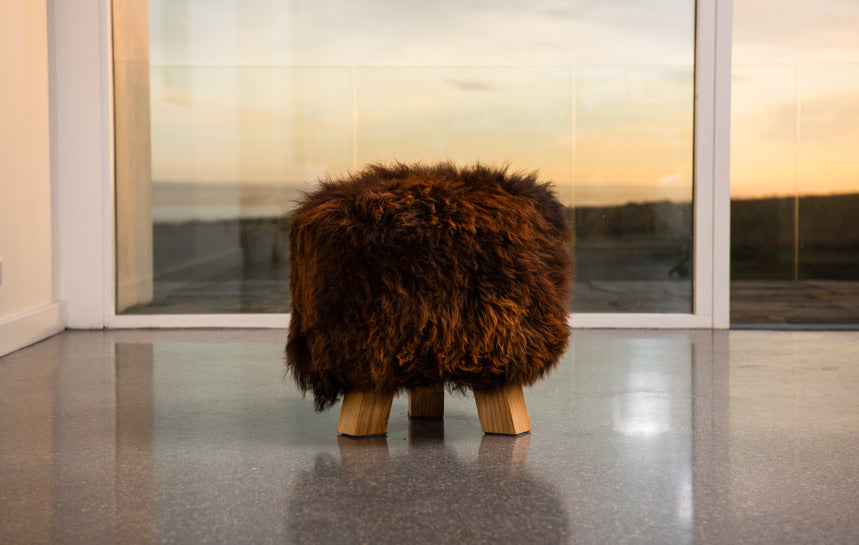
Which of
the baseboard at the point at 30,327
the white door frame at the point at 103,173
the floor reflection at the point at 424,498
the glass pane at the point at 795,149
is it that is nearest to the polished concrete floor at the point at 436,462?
the floor reflection at the point at 424,498

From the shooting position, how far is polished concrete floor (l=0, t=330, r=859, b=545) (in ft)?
4.65

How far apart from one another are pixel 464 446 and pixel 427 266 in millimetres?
411

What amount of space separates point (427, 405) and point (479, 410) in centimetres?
22

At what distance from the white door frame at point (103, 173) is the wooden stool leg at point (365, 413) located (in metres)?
2.17

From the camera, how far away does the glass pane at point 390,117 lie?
4.02 meters

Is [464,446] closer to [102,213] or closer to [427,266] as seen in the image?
[427,266]

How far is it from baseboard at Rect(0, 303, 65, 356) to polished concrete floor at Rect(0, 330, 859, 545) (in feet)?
1.13

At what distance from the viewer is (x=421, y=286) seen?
184cm

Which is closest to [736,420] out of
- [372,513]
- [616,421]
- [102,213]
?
[616,421]

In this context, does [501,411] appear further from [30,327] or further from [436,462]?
[30,327]

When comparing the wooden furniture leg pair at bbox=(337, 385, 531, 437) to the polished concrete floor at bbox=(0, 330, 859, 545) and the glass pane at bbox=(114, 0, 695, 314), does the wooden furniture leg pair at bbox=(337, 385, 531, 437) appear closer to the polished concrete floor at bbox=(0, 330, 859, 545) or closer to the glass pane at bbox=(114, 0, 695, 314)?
the polished concrete floor at bbox=(0, 330, 859, 545)

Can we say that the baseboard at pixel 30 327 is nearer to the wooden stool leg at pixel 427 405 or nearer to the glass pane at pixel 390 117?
the glass pane at pixel 390 117

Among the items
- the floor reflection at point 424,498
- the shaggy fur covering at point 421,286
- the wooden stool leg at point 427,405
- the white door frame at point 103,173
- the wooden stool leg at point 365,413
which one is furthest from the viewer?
the white door frame at point 103,173

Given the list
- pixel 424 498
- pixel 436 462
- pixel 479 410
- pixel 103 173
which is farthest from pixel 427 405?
pixel 103 173
